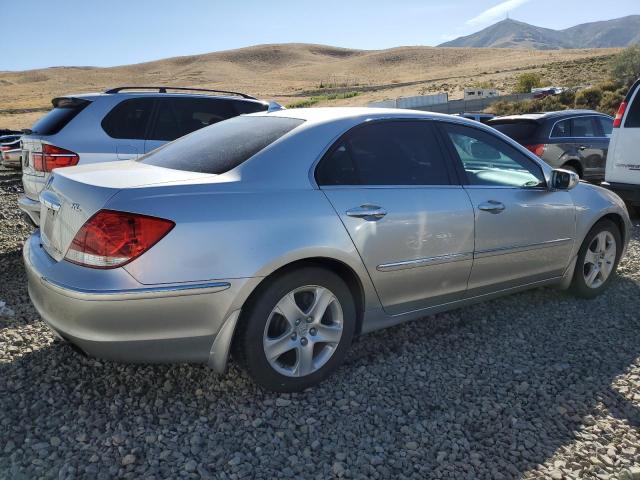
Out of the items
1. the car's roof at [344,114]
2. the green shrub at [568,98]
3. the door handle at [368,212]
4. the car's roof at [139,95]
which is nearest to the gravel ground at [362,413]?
the door handle at [368,212]

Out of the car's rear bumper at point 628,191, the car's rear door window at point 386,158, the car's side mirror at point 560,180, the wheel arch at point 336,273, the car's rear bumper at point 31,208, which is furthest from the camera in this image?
the car's rear bumper at point 628,191

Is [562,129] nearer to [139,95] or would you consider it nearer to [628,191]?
[628,191]

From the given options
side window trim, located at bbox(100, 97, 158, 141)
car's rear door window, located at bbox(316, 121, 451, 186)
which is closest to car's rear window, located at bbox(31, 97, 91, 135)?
side window trim, located at bbox(100, 97, 158, 141)

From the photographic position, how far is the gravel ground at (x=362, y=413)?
8.52ft

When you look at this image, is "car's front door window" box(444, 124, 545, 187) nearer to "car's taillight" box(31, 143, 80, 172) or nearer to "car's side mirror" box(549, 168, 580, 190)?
"car's side mirror" box(549, 168, 580, 190)

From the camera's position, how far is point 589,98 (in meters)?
28.9

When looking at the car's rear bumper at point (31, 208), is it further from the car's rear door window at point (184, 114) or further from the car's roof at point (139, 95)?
the car's rear door window at point (184, 114)

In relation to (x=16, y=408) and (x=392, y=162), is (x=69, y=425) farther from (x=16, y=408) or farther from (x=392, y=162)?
(x=392, y=162)

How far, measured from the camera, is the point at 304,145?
320 centimetres

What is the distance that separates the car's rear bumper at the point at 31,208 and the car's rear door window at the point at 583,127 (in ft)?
25.8

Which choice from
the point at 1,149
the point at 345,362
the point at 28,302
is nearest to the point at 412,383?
the point at 345,362

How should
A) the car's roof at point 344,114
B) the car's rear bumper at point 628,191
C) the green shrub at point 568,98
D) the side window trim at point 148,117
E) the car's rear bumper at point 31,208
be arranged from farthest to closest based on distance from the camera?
the green shrub at point 568,98 → the car's rear bumper at point 628,191 → the side window trim at point 148,117 → the car's rear bumper at point 31,208 → the car's roof at point 344,114

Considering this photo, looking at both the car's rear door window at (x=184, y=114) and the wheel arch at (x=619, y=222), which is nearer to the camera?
the wheel arch at (x=619, y=222)

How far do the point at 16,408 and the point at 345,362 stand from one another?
183cm
